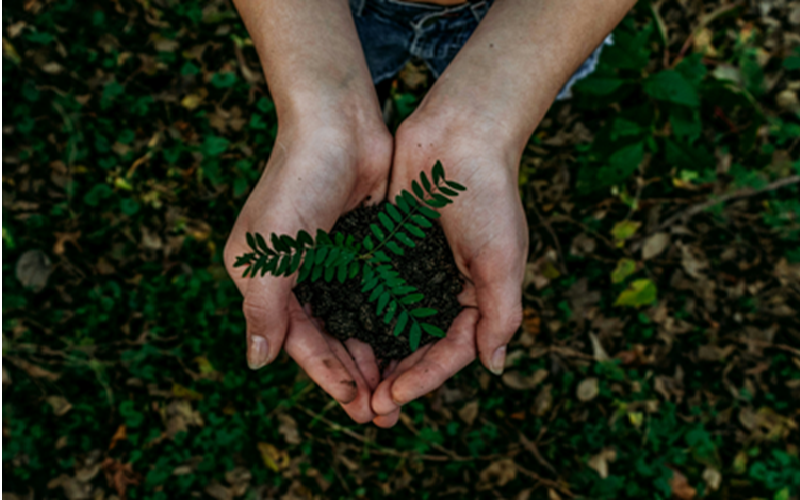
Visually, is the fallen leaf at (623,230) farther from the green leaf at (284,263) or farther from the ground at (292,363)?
the green leaf at (284,263)

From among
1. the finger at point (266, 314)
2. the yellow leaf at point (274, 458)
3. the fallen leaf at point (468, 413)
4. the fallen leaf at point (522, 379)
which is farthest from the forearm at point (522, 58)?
the yellow leaf at point (274, 458)

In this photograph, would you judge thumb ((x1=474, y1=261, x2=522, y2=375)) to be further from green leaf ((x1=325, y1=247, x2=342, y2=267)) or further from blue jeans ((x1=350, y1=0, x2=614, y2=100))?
blue jeans ((x1=350, y1=0, x2=614, y2=100))

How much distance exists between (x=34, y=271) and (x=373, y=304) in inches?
112

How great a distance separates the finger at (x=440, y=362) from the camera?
243 cm

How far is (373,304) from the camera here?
2.40m

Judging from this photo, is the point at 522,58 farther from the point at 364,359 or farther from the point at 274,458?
the point at 274,458

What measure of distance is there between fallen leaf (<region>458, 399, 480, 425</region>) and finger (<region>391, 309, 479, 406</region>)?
1139 mm

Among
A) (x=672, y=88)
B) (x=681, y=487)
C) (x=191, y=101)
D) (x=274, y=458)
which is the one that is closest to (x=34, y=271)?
(x=191, y=101)

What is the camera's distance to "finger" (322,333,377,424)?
2.51 meters

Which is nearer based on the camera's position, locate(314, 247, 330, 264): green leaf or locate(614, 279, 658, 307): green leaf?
locate(314, 247, 330, 264): green leaf

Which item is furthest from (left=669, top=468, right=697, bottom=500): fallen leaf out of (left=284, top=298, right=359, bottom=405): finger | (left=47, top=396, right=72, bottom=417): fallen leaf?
(left=47, top=396, right=72, bottom=417): fallen leaf

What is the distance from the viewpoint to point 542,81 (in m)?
2.46

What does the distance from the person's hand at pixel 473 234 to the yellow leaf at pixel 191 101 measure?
2.08m

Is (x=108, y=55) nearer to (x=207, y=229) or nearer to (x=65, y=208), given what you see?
(x=65, y=208)
